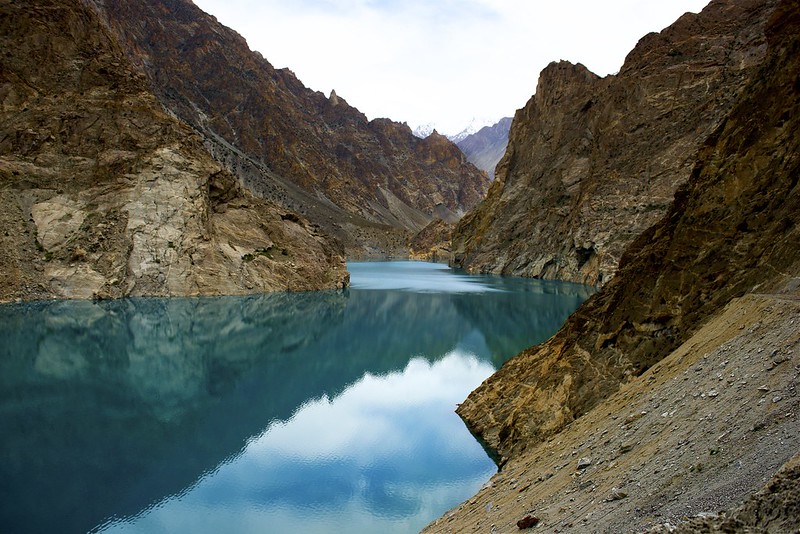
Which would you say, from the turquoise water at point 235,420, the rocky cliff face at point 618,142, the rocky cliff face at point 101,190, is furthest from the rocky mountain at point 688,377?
the rocky cliff face at point 618,142

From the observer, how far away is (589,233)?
66312 millimetres

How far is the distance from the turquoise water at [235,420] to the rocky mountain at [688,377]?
2450 millimetres

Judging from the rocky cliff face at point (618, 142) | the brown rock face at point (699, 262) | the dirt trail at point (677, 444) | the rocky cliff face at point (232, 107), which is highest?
the rocky cliff face at point (232, 107)

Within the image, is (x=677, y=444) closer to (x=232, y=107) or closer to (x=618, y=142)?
(x=618, y=142)

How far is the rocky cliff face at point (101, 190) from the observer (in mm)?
43438

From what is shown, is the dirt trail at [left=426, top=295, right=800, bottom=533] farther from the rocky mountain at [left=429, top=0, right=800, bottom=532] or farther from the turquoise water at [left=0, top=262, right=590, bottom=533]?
the turquoise water at [left=0, top=262, right=590, bottom=533]

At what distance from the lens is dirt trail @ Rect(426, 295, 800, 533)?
508 centimetres

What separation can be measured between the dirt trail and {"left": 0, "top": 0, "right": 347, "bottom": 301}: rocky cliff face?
43727 mm

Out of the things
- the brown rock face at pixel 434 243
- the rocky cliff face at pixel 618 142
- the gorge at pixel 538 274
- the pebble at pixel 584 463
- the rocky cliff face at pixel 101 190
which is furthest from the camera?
the brown rock face at pixel 434 243

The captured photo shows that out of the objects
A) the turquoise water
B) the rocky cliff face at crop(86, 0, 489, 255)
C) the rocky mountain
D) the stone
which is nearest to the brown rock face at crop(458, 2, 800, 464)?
the rocky mountain

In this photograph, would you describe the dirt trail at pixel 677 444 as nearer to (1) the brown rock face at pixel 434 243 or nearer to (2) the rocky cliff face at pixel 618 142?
(2) the rocky cliff face at pixel 618 142

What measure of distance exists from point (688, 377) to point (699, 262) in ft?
14.2

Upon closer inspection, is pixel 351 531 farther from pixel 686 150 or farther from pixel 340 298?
pixel 686 150

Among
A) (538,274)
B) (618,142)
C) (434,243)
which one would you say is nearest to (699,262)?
(618,142)
